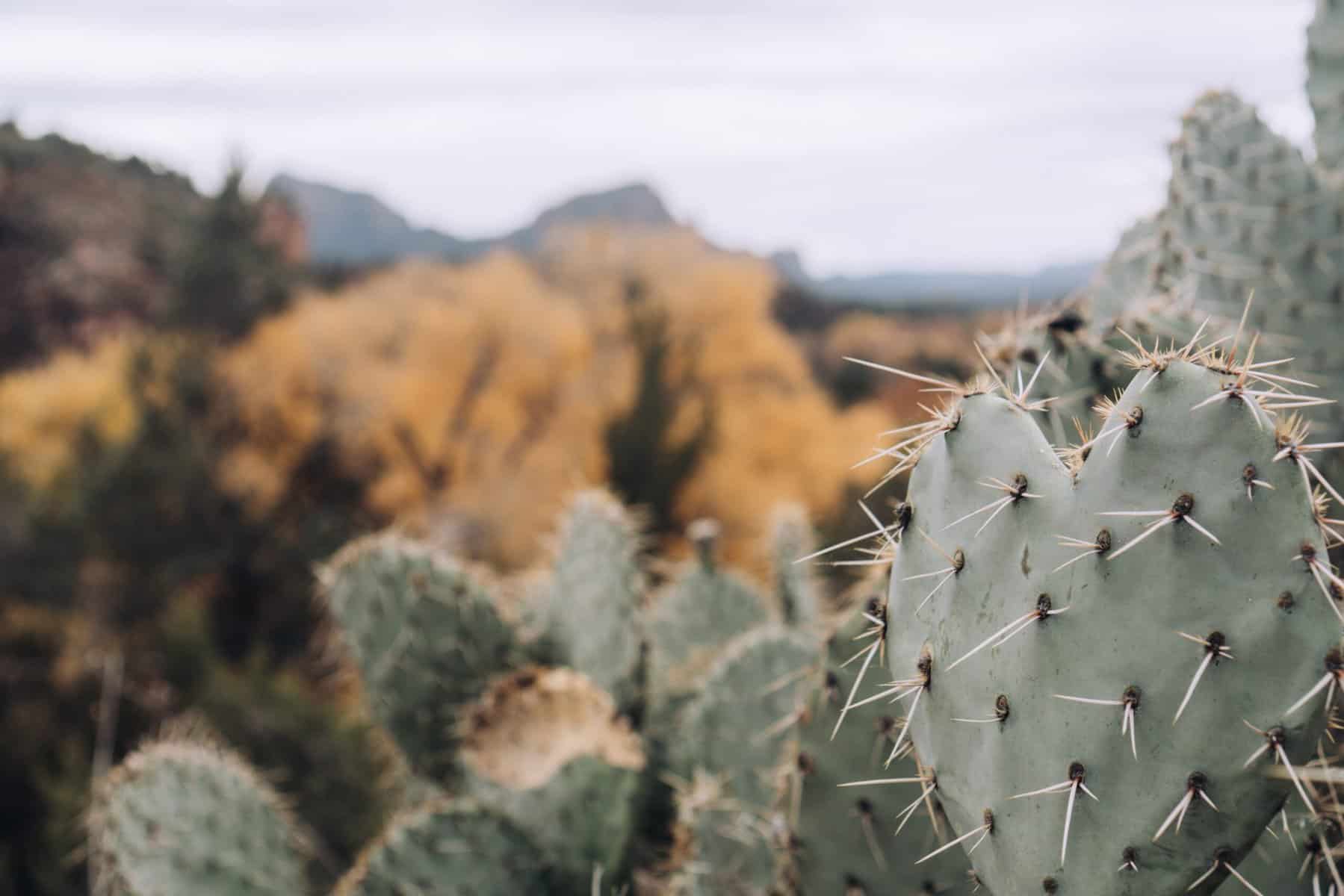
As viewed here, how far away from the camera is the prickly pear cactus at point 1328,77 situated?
5.30 feet

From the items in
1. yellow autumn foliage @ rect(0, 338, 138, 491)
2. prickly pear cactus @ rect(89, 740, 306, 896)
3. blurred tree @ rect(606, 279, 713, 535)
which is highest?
prickly pear cactus @ rect(89, 740, 306, 896)

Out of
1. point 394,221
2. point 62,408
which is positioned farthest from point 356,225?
point 62,408

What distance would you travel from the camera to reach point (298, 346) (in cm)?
1759

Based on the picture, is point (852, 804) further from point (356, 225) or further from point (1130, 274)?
point (356, 225)

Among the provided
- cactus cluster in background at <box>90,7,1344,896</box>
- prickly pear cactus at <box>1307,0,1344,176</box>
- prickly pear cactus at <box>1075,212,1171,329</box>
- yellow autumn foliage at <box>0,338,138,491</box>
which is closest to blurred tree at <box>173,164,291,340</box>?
yellow autumn foliage at <box>0,338,138,491</box>

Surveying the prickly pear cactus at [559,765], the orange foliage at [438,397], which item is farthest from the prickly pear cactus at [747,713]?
the orange foliage at [438,397]

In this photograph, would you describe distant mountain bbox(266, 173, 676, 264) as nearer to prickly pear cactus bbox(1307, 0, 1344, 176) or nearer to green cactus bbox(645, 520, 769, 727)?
green cactus bbox(645, 520, 769, 727)

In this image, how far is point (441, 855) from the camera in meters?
1.51

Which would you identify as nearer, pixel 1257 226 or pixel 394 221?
pixel 1257 226

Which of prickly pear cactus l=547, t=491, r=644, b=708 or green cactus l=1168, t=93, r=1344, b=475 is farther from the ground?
green cactus l=1168, t=93, r=1344, b=475

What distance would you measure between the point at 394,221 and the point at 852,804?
20781 mm

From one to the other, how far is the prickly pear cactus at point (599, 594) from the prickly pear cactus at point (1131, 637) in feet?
3.24

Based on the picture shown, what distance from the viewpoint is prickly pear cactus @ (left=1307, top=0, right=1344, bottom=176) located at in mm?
1614

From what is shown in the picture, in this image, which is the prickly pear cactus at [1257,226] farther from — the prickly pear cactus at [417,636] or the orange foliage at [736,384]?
the orange foliage at [736,384]
